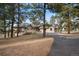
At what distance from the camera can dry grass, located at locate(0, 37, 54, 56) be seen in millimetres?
2604

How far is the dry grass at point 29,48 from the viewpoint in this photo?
260 centimetres

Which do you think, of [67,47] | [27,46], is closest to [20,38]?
[27,46]

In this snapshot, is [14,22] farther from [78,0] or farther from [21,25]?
[78,0]

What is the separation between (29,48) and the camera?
2.61m

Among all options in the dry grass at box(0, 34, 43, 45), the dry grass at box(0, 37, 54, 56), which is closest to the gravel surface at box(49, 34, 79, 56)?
the dry grass at box(0, 37, 54, 56)

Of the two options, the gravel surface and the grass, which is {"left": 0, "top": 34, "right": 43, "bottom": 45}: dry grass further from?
the gravel surface

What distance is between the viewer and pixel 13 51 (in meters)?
2.61

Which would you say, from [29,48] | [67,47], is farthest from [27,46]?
[67,47]

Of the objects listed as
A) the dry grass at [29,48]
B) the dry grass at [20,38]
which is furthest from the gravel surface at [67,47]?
the dry grass at [20,38]

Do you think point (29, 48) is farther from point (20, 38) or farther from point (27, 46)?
point (20, 38)

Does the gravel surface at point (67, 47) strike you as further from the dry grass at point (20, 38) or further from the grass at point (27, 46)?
the dry grass at point (20, 38)

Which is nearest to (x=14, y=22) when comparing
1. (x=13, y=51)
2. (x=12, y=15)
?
(x=12, y=15)

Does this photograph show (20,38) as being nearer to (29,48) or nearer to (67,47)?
(29,48)

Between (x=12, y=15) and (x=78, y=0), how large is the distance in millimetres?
650
